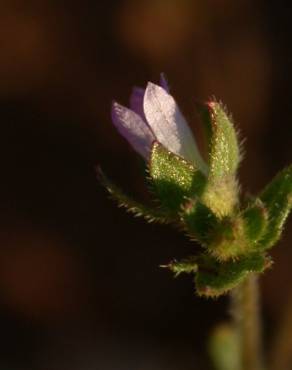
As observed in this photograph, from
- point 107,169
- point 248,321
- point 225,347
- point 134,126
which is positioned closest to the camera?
point 134,126

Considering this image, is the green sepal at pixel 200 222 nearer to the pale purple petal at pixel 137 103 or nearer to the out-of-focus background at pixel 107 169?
the pale purple petal at pixel 137 103

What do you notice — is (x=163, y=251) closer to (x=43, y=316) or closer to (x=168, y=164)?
(x=43, y=316)

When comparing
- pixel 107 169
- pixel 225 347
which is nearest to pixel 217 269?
pixel 225 347

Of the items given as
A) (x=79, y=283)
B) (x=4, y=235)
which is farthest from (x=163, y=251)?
(x=4, y=235)

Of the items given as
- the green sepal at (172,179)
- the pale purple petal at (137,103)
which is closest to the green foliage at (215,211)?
the green sepal at (172,179)

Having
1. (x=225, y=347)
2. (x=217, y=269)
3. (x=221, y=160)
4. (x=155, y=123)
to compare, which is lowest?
(x=225, y=347)

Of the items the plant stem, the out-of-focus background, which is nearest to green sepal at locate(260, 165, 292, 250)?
the plant stem

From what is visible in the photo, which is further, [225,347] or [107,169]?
[107,169]

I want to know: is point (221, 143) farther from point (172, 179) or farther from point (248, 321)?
point (248, 321)
